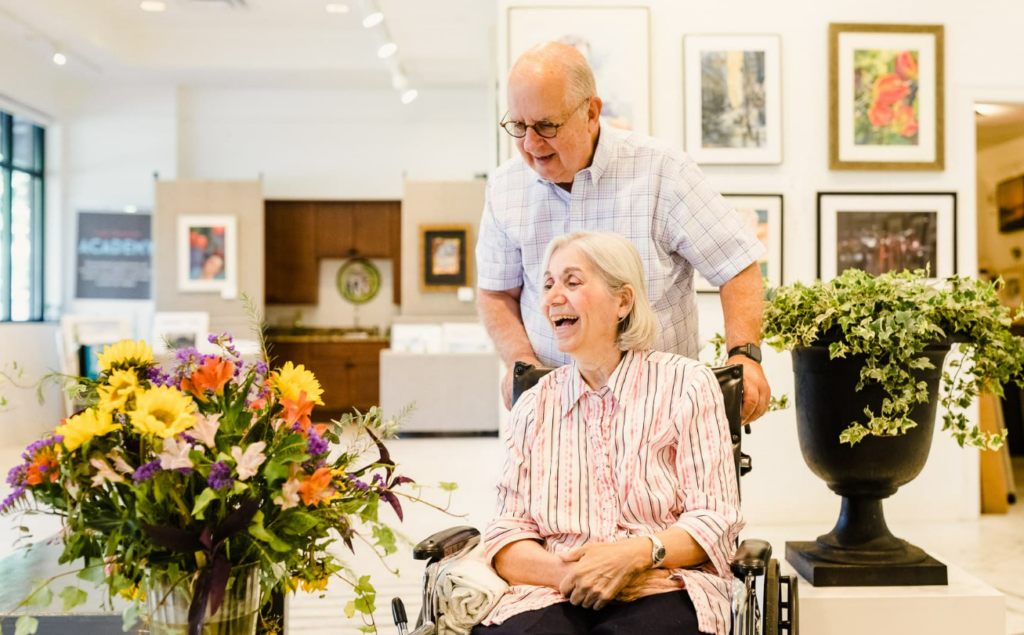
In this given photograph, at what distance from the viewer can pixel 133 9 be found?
8773mm

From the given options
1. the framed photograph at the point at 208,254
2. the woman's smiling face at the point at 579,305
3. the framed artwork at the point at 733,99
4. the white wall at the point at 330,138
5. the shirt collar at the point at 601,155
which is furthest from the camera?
the white wall at the point at 330,138

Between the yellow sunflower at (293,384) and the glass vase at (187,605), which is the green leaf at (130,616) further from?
the yellow sunflower at (293,384)

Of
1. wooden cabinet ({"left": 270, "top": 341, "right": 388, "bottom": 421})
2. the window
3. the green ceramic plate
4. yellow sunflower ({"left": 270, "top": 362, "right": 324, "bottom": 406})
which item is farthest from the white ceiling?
yellow sunflower ({"left": 270, "top": 362, "right": 324, "bottom": 406})

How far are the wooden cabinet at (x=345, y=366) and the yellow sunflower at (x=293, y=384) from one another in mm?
8896

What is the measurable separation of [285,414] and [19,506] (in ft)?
1.18

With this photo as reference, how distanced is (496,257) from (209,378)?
1558 mm

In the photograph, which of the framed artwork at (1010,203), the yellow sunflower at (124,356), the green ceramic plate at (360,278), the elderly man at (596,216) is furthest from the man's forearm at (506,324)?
the green ceramic plate at (360,278)

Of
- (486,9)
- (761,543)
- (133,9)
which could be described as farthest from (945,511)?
(133,9)

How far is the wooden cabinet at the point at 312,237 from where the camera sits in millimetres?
10586

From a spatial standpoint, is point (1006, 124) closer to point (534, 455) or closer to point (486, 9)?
point (486, 9)

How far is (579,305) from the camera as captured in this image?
1.98m

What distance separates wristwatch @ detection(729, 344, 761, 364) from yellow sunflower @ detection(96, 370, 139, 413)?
1623 millimetres

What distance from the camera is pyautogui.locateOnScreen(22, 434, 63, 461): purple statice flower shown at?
1079 millimetres

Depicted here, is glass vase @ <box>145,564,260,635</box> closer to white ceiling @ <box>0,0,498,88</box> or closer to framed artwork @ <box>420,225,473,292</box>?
white ceiling @ <box>0,0,498,88</box>
